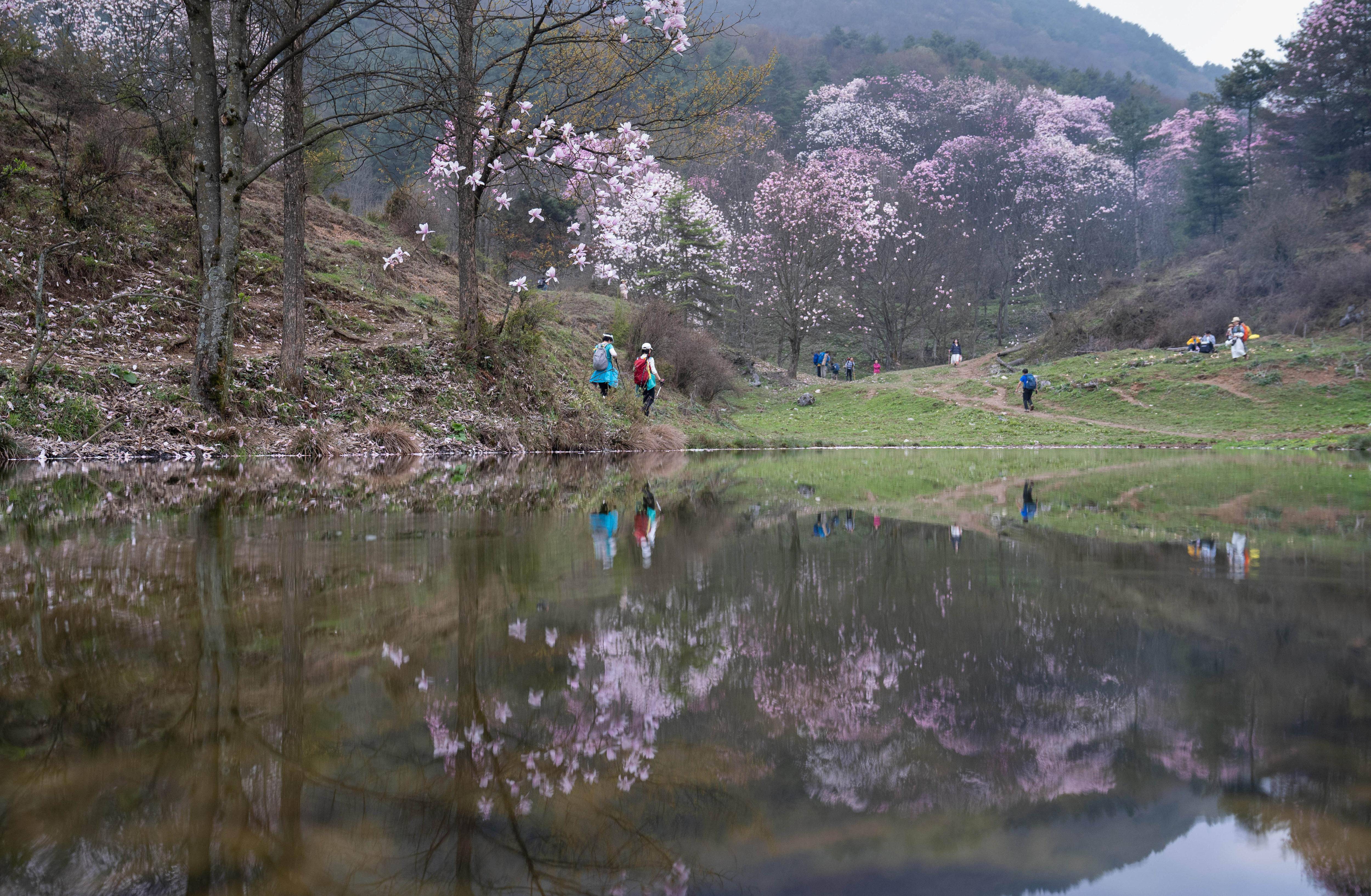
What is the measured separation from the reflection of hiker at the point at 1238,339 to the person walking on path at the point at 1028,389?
6.80 meters

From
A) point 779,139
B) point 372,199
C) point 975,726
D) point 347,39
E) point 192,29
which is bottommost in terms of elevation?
point 975,726

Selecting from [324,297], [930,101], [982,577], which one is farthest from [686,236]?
[930,101]

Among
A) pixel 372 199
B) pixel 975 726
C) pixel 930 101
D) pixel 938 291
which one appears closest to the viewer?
pixel 975 726

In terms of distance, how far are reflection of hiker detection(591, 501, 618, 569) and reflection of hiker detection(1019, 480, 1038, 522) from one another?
283 centimetres

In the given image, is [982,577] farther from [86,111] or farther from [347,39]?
[86,111]

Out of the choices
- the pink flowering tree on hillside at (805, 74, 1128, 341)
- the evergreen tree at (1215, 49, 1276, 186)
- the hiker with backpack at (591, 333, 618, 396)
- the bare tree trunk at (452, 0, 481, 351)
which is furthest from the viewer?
the pink flowering tree on hillside at (805, 74, 1128, 341)

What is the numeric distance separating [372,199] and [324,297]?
140 ft

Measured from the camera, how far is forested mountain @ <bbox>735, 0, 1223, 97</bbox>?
4528 inches

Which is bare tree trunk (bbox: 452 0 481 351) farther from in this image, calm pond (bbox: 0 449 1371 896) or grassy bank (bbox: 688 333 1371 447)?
calm pond (bbox: 0 449 1371 896)

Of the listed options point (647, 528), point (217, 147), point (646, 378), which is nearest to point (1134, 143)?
point (646, 378)

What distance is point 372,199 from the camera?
55.8 m

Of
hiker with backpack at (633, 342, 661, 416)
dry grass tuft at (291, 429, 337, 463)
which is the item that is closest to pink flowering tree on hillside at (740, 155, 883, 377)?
hiker with backpack at (633, 342, 661, 416)

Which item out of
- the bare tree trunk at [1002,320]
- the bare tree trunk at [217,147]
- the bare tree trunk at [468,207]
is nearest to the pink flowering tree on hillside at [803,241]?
the bare tree trunk at [1002,320]

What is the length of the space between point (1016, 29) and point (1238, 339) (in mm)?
108582
